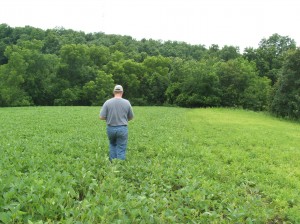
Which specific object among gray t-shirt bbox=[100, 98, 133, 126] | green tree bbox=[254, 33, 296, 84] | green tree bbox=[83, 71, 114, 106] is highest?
green tree bbox=[254, 33, 296, 84]

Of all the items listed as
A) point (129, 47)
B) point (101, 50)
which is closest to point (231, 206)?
point (101, 50)

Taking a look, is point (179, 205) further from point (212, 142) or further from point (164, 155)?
point (212, 142)

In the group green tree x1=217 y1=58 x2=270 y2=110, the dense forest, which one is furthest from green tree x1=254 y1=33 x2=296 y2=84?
green tree x1=217 y1=58 x2=270 y2=110

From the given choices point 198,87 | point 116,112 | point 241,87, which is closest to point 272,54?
point 241,87

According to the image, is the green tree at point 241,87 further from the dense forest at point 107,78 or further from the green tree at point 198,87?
the green tree at point 198,87

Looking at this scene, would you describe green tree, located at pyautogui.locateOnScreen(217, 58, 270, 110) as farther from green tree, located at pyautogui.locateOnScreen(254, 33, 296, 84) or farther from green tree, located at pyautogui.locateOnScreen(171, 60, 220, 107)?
green tree, located at pyautogui.locateOnScreen(254, 33, 296, 84)

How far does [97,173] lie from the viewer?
716cm

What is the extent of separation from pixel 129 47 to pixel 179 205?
8902 centimetres

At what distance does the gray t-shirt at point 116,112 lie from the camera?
29.4ft

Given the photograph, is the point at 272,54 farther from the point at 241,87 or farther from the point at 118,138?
the point at 118,138

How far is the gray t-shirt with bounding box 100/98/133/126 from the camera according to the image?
8948 millimetres

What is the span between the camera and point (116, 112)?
8945mm

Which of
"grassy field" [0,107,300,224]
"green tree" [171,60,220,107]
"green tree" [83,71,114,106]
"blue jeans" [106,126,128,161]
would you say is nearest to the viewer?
"grassy field" [0,107,300,224]

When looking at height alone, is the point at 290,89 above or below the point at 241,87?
above
